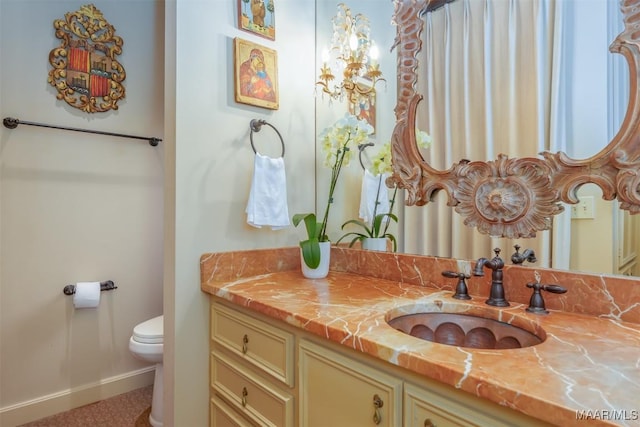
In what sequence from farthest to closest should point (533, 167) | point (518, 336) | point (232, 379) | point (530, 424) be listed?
point (232, 379)
point (533, 167)
point (518, 336)
point (530, 424)

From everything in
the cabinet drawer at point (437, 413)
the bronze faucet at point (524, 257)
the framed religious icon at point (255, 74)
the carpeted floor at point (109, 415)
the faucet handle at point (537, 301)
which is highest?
the framed religious icon at point (255, 74)

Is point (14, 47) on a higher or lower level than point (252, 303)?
higher

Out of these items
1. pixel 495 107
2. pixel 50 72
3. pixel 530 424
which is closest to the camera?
pixel 530 424

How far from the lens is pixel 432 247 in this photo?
1.31 m

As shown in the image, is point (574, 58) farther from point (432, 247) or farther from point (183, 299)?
point (183, 299)

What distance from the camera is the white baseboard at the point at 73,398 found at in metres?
1.80

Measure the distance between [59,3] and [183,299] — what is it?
185cm

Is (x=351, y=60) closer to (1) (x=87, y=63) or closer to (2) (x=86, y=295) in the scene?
(1) (x=87, y=63)

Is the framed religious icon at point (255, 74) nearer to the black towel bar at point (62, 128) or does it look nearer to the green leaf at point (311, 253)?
the green leaf at point (311, 253)

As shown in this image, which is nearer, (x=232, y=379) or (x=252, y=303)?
(x=252, y=303)

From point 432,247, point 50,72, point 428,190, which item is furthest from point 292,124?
point 50,72

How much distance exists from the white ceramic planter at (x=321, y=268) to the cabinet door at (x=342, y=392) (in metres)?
0.52

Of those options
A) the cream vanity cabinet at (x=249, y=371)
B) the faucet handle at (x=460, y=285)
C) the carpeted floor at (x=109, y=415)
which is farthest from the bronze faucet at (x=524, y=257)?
the carpeted floor at (x=109, y=415)

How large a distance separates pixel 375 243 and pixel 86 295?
64.4 inches
